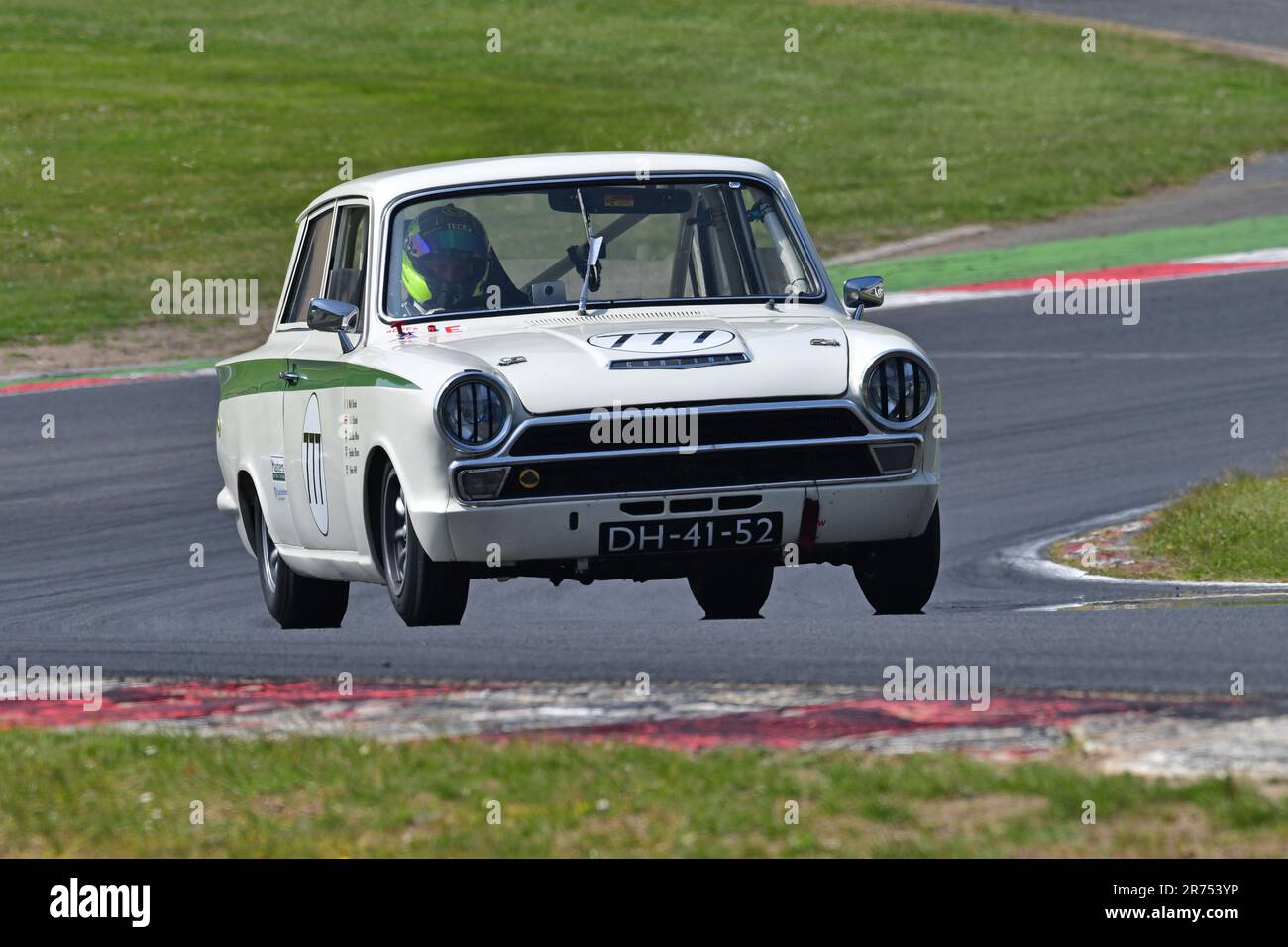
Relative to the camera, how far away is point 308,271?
10406mm

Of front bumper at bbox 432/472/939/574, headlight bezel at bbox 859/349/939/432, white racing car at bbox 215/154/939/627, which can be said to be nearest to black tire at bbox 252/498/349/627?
white racing car at bbox 215/154/939/627

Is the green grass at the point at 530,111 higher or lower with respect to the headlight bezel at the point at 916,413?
higher

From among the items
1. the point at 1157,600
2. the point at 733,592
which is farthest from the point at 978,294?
the point at 1157,600

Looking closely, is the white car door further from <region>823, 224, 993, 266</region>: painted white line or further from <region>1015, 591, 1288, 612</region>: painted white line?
<region>823, 224, 993, 266</region>: painted white line

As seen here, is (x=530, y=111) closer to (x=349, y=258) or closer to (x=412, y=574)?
(x=349, y=258)

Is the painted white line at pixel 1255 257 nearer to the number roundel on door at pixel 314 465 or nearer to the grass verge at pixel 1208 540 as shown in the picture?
the grass verge at pixel 1208 540

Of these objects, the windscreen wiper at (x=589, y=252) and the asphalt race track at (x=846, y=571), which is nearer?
the asphalt race track at (x=846, y=571)

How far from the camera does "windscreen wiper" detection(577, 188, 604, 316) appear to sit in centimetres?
905

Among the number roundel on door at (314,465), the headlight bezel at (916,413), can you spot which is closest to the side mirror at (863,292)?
the headlight bezel at (916,413)

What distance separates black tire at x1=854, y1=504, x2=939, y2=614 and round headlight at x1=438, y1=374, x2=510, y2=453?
4.89 feet

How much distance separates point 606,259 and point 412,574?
1588 mm

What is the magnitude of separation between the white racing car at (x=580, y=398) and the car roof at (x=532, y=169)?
0.05 feet

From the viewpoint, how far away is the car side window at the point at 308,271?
10.2 meters

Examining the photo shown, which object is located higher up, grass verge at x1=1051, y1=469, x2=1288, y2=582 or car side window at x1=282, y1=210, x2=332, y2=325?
car side window at x1=282, y1=210, x2=332, y2=325
